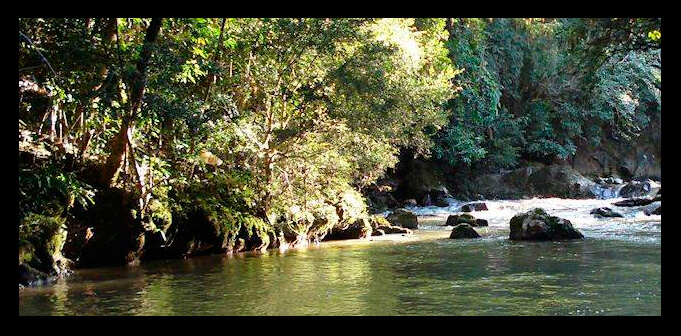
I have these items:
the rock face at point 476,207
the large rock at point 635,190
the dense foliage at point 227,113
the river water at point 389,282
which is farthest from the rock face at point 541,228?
the large rock at point 635,190

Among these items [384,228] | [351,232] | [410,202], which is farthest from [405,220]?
[410,202]

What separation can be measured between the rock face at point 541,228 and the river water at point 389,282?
462 mm

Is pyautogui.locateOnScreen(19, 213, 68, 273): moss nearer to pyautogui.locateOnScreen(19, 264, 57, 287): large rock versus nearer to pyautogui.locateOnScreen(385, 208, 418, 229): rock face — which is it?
pyautogui.locateOnScreen(19, 264, 57, 287): large rock

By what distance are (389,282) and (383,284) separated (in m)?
0.19

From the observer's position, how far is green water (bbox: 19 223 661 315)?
6996 mm

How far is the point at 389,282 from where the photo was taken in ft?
28.5

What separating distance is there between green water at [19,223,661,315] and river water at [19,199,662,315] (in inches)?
0.5

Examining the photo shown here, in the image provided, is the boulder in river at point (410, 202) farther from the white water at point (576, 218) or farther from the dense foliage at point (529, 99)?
the dense foliage at point (529, 99)

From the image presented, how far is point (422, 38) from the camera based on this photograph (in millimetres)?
18750

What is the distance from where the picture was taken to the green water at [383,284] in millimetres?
6996
